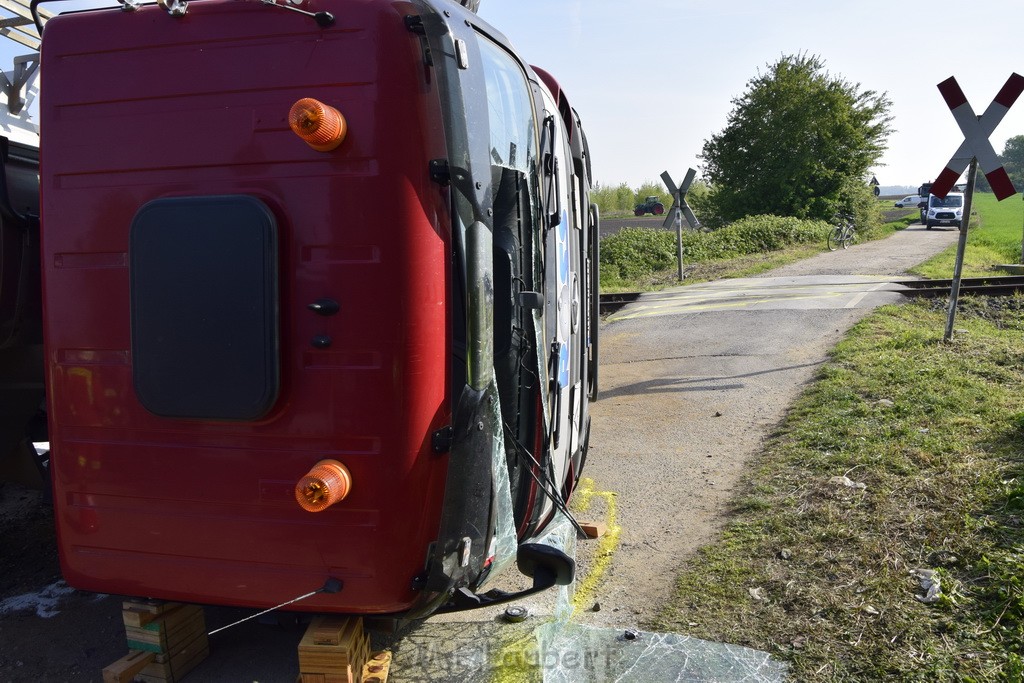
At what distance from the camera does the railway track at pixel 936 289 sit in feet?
38.7

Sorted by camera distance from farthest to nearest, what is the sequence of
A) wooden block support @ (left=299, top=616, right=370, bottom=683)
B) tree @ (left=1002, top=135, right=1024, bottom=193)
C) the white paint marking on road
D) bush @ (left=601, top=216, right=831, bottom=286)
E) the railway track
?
tree @ (left=1002, top=135, right=1024, bottom=193) < bush @ (left=601, top=216, right=831, bottom=286) < the white paint marking on road < the railway track < wooden block support @ (left=299, top=616, right=370, bottom=683)

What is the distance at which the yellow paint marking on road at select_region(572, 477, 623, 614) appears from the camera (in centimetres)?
413

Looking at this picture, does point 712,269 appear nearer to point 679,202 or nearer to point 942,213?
point 679,202

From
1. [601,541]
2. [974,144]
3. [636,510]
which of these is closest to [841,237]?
[974,144]

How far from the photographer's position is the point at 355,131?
2.58m

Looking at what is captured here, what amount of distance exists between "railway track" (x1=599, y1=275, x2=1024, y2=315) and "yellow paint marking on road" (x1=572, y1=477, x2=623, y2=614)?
24.7ft

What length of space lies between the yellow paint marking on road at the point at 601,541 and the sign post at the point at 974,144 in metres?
5.28

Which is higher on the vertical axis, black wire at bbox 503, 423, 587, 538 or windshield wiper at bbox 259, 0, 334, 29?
windshield wiper at bbox 259, 0, 334, 29

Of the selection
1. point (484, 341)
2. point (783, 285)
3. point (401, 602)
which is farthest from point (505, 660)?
point (783, 285)

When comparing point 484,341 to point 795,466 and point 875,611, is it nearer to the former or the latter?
point 875,611

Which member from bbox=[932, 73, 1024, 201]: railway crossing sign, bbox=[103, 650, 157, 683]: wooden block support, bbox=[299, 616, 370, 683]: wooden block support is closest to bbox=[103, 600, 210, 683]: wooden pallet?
bbox=[103, 650, 157, 683]: wooden block support

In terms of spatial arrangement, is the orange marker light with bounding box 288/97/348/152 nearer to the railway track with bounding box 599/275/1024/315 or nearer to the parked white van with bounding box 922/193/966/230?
the railway track with bounding box 599/275/1024/315

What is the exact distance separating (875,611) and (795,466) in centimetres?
211

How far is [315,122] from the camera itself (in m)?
2.46
